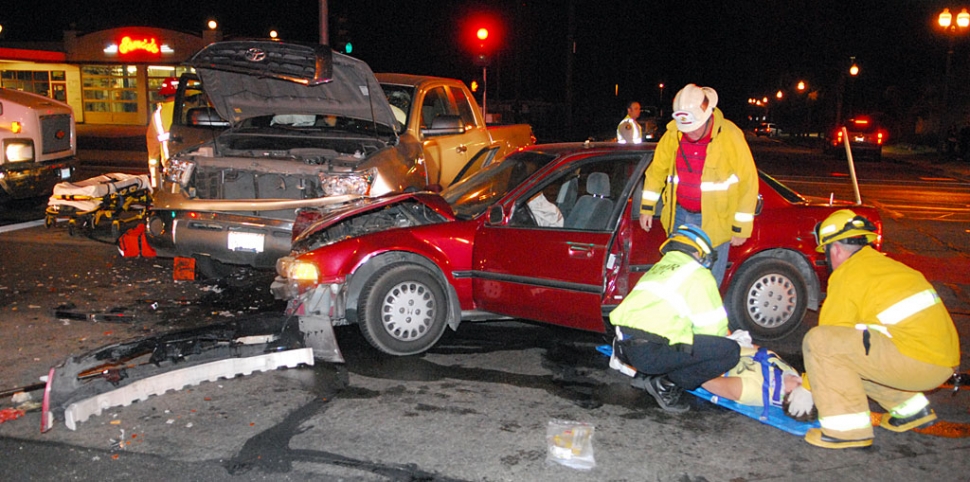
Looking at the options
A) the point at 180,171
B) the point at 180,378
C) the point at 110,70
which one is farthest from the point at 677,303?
the point at 110,70

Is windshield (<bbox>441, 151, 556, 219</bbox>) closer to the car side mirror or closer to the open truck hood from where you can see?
the car side mirror

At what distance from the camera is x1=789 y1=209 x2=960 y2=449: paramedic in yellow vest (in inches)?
170

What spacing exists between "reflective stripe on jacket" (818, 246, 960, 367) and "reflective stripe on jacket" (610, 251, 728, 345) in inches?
28.1

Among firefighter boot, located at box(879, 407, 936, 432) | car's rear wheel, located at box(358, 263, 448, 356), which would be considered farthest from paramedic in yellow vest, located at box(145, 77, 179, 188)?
firefighter boot, located at box(879, 407, 936, 432)

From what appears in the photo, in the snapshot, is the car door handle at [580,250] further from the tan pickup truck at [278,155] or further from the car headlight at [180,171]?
the car headlight at [180,171]

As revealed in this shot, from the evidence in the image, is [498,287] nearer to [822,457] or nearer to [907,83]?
[822,457]

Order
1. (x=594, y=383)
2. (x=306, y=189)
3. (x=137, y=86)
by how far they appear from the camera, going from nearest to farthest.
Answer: (x=594, y=383) → (x=306, y=189) → (x=137, y=86)

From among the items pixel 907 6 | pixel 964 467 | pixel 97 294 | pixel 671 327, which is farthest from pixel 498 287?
pixel 907 6

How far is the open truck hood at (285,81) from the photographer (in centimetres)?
739

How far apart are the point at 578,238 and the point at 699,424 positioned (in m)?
1.57

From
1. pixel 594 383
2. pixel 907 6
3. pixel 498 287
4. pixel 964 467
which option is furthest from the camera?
pixel 907 6

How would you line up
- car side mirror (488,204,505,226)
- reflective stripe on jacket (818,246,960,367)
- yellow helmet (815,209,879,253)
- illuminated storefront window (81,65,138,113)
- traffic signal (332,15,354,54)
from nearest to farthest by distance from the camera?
reflective stripe on jacket (818,246,960,367), yellow helmet (815,209,879,253), car side mirror (488,204,505,226), traffic signal (332,15,354,54), illuminated storefront window (81,65,138,113)

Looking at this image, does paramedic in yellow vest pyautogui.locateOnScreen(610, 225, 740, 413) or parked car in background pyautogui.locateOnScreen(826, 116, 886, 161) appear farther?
parked car in background pyautogui.locateOnScreen(826, 116, 886, 161)

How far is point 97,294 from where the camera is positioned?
7.66 meters
